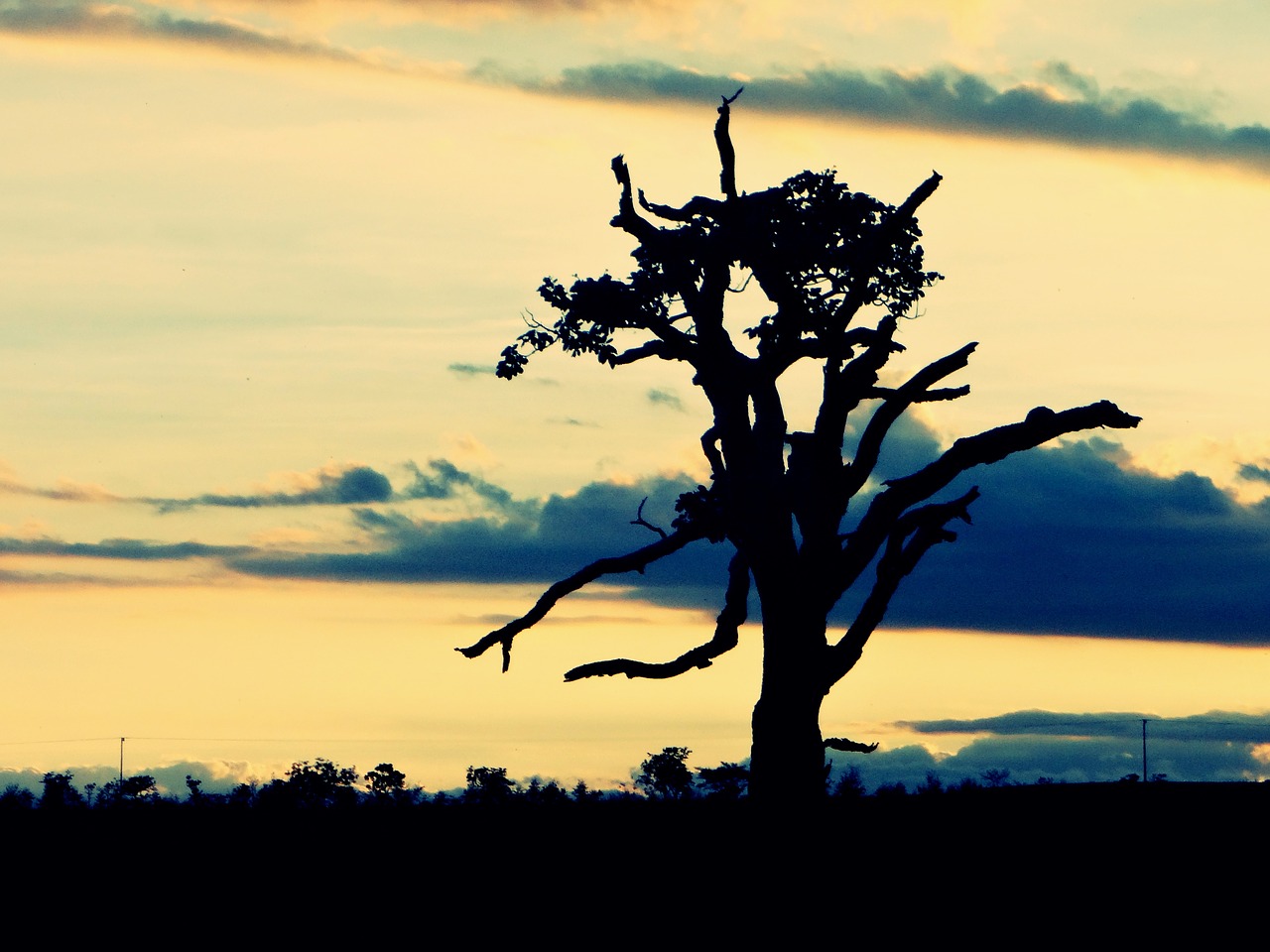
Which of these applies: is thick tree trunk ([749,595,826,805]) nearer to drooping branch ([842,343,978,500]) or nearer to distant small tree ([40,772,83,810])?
drooping branch ([842,343,978,500])

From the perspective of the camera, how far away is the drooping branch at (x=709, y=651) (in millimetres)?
28297

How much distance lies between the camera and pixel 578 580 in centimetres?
2970

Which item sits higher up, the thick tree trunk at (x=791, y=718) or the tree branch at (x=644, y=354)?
the tree branch at (x=644, y=354)

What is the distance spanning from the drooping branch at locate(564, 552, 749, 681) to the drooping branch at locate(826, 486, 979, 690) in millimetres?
2434

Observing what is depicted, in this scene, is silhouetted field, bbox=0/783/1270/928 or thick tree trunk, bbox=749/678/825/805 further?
thick tree trunk, bbox=749/678/825/805

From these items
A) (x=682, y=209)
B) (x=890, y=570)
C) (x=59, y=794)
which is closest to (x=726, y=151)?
(x=682, y=209)

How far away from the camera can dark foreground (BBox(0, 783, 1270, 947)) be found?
19984 mm

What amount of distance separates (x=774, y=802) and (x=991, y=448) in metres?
6.68

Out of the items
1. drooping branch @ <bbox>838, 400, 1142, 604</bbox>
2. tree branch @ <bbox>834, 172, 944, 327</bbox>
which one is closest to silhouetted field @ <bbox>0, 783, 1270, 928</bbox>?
drooping branch @ <bbox>838, 400, 1142, 604</bbox>

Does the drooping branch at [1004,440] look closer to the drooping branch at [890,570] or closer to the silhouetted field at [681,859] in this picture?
the drooping branch at [890,570]

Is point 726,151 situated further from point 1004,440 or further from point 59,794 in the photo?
point 59,794

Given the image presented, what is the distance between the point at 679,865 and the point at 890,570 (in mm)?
6740

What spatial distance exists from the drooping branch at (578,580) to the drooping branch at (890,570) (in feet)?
11.0

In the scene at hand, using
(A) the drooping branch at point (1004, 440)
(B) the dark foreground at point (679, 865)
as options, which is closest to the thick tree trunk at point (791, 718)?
(B) the dark foreground at point (679, 865)
